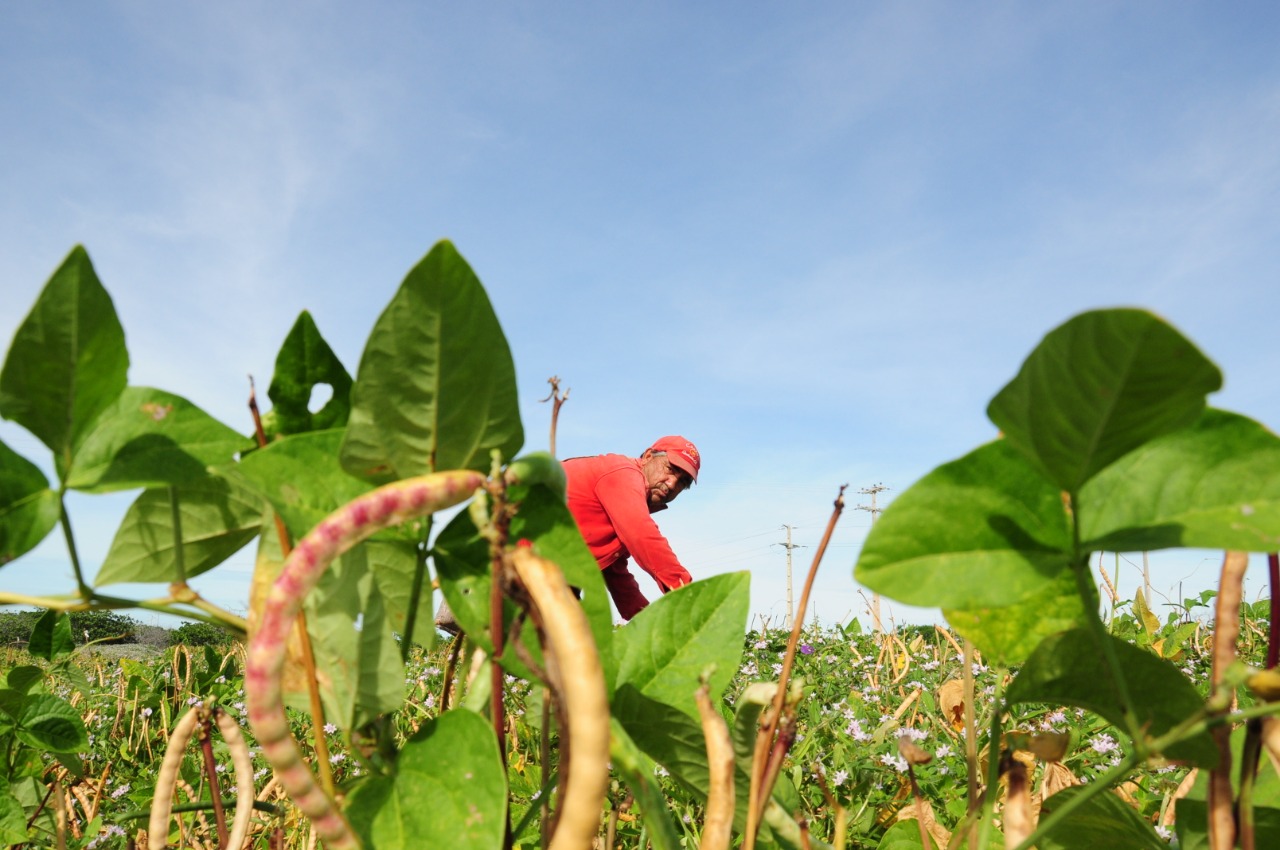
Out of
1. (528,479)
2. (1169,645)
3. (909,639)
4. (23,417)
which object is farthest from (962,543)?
(909,639)

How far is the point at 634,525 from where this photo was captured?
6.61 m

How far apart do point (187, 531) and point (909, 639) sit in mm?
4770

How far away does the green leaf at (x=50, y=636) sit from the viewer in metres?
1.45

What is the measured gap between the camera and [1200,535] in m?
0.43

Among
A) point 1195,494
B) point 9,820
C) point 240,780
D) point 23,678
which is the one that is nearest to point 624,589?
point 23,678

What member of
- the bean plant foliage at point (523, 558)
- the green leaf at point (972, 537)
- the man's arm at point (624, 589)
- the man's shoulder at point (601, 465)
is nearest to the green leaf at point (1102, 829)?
the bean plant foliage at point (523, 558)

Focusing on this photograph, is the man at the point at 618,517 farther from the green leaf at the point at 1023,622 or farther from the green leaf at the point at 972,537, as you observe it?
the green leaf at the point at 972,537

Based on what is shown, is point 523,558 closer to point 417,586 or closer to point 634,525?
point 417,586

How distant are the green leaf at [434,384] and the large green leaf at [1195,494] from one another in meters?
0.34

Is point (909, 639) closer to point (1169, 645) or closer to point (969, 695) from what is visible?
point (1169, 645)

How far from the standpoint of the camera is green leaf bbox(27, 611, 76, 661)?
4.75 ft

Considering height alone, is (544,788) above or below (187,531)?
below

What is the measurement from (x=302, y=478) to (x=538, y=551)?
15 centimetres

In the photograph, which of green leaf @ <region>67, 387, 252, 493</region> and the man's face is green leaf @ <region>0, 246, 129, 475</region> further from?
the man's face
